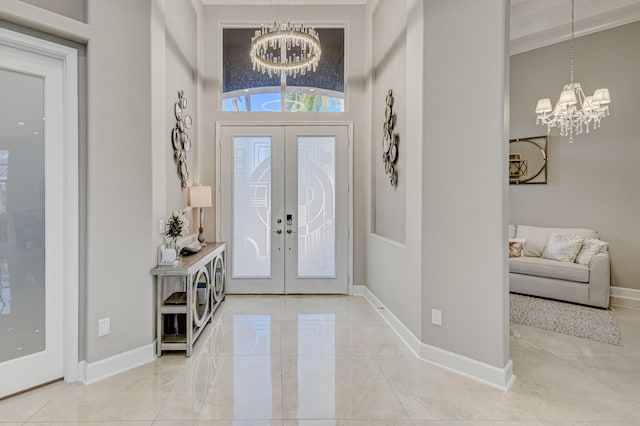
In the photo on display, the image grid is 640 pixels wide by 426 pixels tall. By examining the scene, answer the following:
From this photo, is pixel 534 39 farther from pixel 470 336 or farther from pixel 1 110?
pixel 1 110

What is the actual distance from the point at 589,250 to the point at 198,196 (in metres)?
5.44

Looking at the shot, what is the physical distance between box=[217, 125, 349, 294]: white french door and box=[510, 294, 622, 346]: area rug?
7.78 feet

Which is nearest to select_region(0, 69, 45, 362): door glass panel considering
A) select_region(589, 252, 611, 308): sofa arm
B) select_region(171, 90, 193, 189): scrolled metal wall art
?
select_region(171, 90, 193, 189): scrolled metal wall art

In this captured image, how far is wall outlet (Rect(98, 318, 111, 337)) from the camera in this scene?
2500 mm

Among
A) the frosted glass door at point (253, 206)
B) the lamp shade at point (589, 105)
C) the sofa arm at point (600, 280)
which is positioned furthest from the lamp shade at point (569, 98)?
the frosted glass door at point (253, 206)

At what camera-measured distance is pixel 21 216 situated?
7.41 feet

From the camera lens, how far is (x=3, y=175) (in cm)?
219

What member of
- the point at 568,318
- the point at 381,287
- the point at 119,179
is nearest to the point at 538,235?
the point at 568,318

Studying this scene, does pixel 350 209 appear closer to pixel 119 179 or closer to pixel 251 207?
pixel 251 207

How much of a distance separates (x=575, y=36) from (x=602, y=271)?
3.66 metres

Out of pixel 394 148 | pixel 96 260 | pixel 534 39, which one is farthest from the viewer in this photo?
pixel 534 39

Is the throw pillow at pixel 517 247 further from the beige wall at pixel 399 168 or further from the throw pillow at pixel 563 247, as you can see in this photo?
the beige wall at pixel 399 168

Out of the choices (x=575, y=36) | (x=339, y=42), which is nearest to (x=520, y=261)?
(x=575, y=36)

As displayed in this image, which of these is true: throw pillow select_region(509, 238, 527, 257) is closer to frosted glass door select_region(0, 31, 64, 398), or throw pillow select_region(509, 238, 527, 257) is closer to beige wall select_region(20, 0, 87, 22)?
frosted glass door select_region(0, 31, 64, 398)
